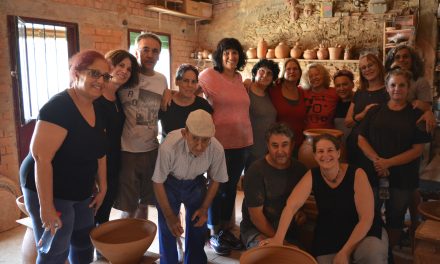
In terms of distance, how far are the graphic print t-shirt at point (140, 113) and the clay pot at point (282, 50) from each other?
3.28m

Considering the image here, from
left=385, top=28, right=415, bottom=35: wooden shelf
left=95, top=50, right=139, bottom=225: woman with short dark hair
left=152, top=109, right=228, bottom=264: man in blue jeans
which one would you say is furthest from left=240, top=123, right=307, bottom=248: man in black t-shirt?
left=385, top=28, right=415, bottom=35: wooden shelf

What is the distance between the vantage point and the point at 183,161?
2271 mm

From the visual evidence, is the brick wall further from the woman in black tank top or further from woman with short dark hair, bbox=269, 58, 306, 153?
the woman in black tank top

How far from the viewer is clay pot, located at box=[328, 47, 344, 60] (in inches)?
195

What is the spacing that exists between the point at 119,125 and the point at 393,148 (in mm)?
1802

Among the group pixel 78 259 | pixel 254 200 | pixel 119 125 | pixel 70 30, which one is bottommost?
pixel 78 259

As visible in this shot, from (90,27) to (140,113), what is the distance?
8.46 ft

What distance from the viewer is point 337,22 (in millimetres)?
5102

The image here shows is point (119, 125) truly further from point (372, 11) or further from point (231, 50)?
point (372, 11)

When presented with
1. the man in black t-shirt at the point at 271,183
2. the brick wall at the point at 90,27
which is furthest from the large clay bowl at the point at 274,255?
the brick wall at the point at 90,27

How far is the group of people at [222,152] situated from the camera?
178 cm

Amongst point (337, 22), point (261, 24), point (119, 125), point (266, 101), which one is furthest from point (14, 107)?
point (337, 22)

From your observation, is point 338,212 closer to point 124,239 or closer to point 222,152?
point 222,152

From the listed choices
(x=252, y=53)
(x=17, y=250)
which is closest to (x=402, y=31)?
(x=252, y=53)
